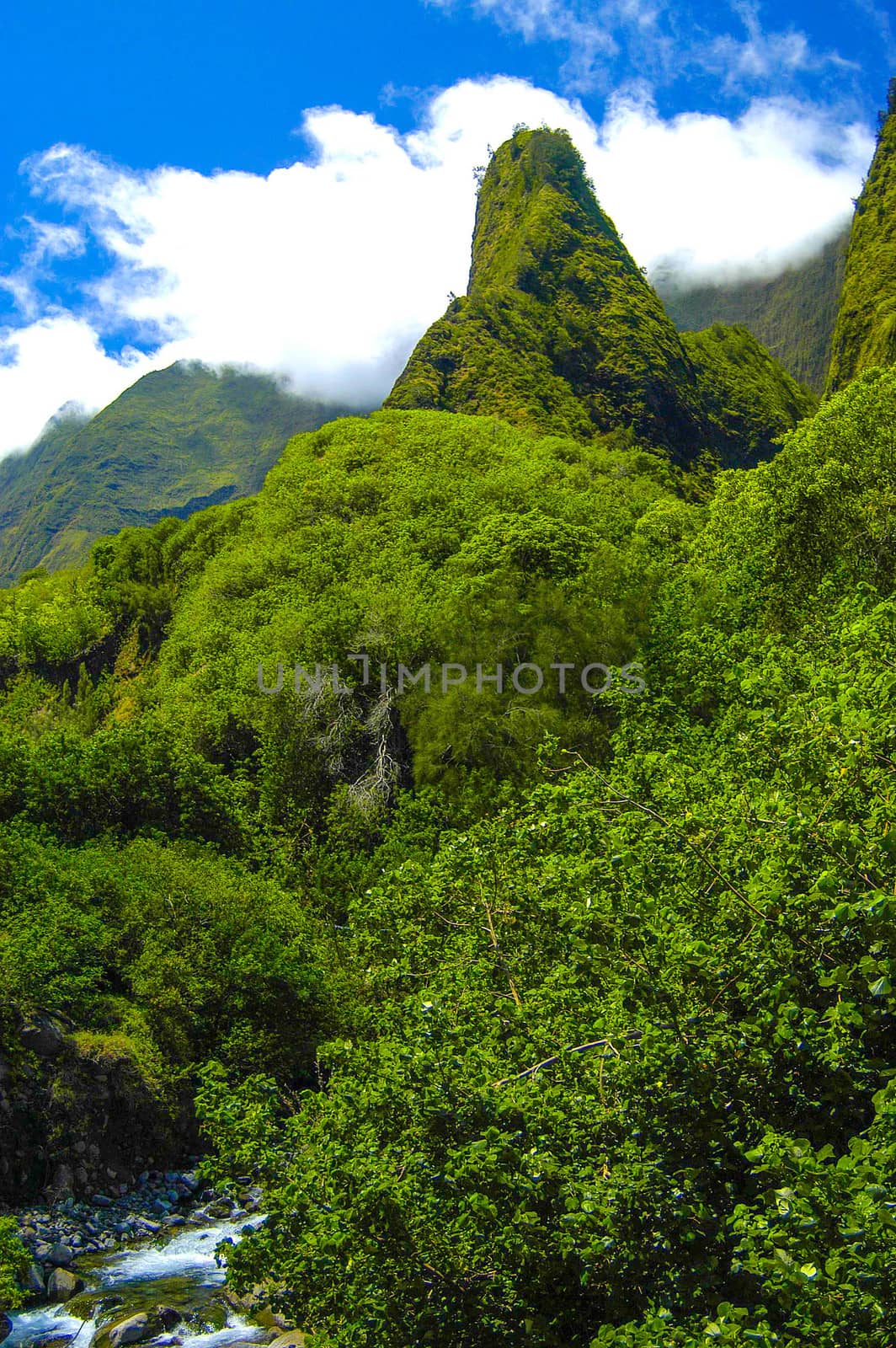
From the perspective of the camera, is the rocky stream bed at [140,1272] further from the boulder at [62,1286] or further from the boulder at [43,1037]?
the boulder at [43,1037]

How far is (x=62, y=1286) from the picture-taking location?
15594 millimetres

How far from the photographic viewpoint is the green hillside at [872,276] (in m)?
121

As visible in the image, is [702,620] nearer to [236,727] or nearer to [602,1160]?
[236,727]

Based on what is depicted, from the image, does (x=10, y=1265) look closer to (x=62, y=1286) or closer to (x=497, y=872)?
(x=62, y=1286)

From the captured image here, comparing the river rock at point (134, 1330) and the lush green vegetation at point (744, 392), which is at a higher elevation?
the lush green vegetation at point (744, 392)

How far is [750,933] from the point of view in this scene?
808 cm

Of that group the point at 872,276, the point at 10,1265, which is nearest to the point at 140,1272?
the point at 10,1265

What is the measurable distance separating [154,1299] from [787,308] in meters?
176

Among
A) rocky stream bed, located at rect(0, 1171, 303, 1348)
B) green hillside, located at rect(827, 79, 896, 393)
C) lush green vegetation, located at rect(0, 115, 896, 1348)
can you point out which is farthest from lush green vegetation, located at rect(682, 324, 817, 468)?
rocky stream bed, located at rect(0, 1171, 303, 1348)

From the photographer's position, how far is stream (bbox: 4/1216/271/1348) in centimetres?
1439

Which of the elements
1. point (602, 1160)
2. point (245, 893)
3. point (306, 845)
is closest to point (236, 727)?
point (306, 845)

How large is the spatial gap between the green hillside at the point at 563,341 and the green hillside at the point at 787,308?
4760 centimetres

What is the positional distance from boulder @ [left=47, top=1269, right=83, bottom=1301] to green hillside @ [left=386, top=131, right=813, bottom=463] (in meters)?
66.2

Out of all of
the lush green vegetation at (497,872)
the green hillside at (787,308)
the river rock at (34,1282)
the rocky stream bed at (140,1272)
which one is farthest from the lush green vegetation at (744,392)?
the river rock at (34,1282)
